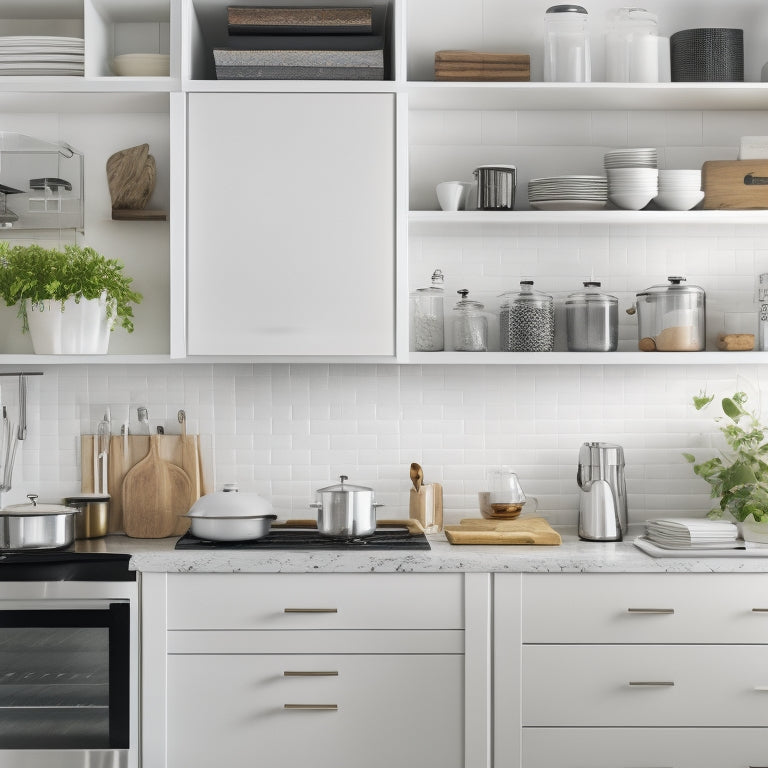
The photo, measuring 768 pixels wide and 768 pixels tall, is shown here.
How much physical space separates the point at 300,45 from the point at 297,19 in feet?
0.24

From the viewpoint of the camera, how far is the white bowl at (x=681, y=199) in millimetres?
2758

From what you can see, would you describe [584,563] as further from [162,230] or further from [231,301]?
[162,230]

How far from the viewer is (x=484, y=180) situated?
9.03 ft

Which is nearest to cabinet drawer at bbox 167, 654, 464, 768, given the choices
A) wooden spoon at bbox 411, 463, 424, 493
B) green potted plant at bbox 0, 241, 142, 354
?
wooden spoon at bbox 411, 463, 424, 493

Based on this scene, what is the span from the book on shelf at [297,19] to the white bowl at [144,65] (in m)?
0.27

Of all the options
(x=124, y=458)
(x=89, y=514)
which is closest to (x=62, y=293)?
(x=124, y=458)

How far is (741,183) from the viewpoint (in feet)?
9.06

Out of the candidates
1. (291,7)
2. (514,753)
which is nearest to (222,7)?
(291,7)

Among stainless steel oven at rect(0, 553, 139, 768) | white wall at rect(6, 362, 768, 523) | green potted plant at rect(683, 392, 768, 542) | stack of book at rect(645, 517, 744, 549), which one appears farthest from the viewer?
white wall at rect(6, 362, 768, 523)

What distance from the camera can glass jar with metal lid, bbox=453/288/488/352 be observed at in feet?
9.16

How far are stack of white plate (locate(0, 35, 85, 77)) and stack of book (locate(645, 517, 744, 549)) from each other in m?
2.28

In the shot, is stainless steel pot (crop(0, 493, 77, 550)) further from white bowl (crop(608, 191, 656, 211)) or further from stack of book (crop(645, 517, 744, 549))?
white bowl (crop(608, 191, 656, 211))

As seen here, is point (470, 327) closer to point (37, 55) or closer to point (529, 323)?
point (529, 323)

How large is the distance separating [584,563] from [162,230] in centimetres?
174
